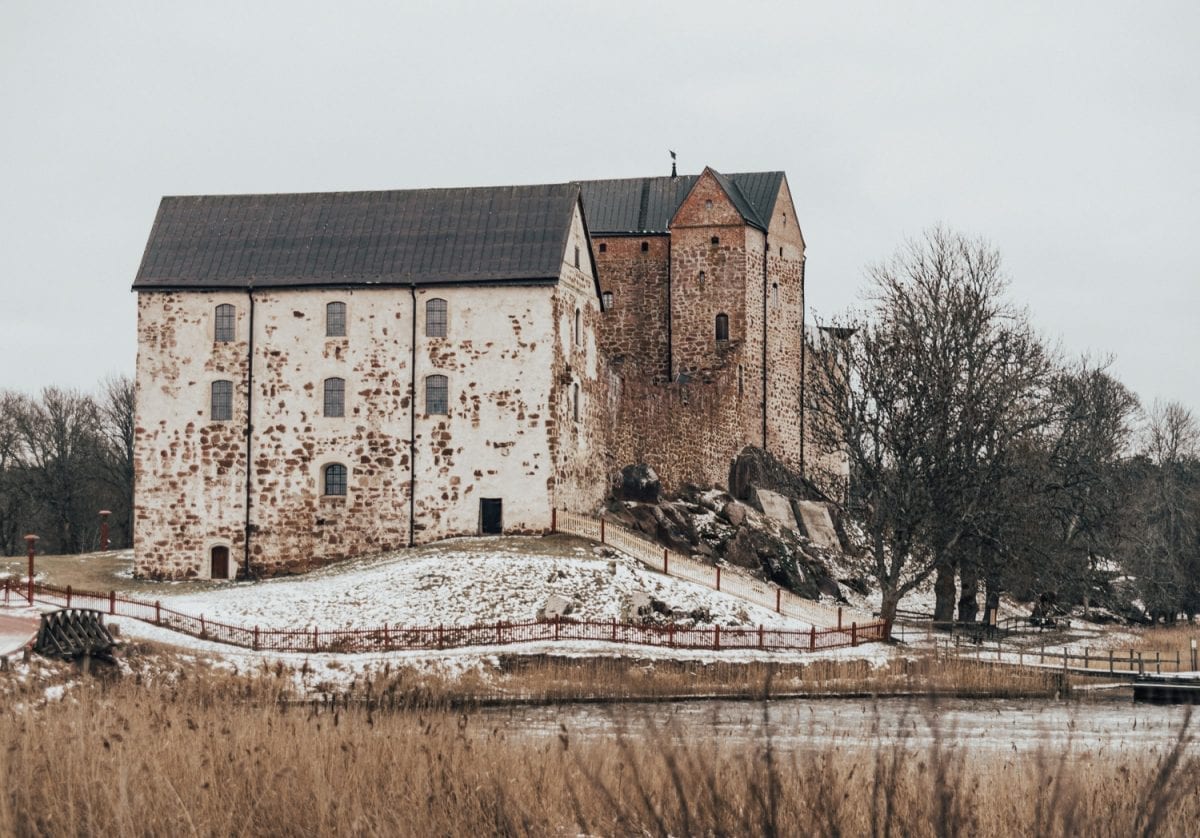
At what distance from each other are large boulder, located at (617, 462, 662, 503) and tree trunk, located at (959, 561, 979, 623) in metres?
10.5

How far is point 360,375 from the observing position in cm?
4997

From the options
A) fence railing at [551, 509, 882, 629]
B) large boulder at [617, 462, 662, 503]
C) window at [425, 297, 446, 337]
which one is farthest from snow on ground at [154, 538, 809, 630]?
large boulder at [617, 462, 662, 503]

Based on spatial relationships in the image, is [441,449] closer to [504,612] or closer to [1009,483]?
[504,612]

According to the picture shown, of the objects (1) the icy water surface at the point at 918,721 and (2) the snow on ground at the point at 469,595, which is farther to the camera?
(2) the snow on ground at the point at 469,595

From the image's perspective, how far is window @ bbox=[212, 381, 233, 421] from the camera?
50688mm

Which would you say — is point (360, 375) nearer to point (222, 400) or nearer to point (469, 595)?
point (222, 400)

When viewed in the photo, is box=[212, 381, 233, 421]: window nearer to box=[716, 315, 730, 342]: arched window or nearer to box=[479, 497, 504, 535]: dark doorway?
box=[479, 497, 504, 535]: dark doorway

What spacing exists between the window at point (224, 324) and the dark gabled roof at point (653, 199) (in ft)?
64.5

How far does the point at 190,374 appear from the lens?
50969 mm

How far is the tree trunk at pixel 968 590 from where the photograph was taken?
47688mm

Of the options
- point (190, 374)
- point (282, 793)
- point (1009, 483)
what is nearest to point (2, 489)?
point (190, 374)

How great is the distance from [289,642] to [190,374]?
52.6 ft

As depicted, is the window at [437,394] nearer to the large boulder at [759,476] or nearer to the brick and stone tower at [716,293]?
the brick and stone tower at [716,293]

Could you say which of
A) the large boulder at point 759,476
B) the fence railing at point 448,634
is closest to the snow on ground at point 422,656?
the fence railing at point 448,634
